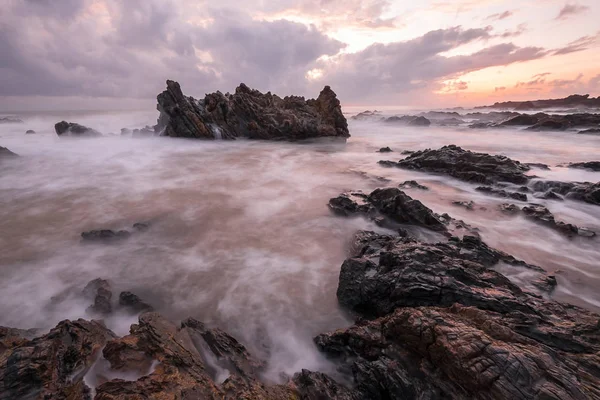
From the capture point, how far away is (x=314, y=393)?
394 cm

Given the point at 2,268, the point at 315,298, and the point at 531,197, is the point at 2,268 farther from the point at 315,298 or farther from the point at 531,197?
the point at 531,197

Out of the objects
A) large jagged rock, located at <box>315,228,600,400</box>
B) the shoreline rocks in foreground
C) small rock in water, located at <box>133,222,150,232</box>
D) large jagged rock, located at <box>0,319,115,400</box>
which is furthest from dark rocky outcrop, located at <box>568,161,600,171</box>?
large jagged rock, located at <box>0,319,115,400</box>

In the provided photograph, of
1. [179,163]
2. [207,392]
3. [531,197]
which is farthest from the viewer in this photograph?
[179,163]

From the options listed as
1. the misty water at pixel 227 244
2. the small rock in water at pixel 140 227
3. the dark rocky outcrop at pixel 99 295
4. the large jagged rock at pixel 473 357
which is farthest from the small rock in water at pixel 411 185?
the dark rocky outcrop at pixel 99 295

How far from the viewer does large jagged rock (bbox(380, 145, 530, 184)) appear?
1461cm

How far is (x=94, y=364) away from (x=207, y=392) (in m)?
1.90

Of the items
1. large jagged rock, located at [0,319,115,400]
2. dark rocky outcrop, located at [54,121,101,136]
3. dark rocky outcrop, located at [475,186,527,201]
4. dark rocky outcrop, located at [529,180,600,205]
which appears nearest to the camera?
large jagged rock, located at [0,319,115,400]

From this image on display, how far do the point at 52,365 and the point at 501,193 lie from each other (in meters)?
15.2

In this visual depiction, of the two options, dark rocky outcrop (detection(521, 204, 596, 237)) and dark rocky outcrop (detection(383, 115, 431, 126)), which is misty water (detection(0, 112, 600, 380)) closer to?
dark rocky outcrop (detection(521, 204, 596, 237))

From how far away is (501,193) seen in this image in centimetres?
1255

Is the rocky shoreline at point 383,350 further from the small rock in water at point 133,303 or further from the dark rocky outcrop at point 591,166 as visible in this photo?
the dark rocky outcrop at point 591,166

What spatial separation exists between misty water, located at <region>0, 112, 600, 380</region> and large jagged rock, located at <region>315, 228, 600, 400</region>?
0.84 metres

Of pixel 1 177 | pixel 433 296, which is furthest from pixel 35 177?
pixel 433 296

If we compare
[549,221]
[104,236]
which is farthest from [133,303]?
[549,221]
